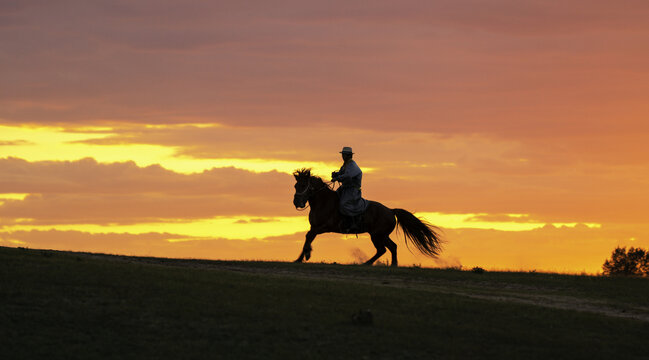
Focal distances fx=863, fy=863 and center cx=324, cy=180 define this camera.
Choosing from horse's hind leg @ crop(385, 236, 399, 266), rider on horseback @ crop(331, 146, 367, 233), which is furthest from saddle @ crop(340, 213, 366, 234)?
horse's hind leg @ crop(385, 236, 399, 266)

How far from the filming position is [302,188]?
2948 cm

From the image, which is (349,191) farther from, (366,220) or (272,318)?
(272,318)

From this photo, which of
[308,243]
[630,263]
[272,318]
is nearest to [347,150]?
[308,243]

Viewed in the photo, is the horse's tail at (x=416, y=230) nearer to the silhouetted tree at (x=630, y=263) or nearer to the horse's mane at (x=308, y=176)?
the horse's mane at (x=308, y=176)

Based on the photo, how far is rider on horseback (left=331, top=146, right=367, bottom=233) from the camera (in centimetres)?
2941

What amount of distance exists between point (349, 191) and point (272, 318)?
41.5ft

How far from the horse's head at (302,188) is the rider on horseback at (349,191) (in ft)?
2.76

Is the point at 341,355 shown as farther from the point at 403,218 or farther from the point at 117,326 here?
the point at 403,218

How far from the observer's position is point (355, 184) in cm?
2967

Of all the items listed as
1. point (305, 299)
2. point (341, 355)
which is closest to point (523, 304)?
point (305, 299)

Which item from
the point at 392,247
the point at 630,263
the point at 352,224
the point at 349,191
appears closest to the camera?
the point at 349,191

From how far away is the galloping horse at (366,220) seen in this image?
2964 centimetres

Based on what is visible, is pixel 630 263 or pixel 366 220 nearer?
pixel 366 220

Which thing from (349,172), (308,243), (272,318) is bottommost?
(272,318)
